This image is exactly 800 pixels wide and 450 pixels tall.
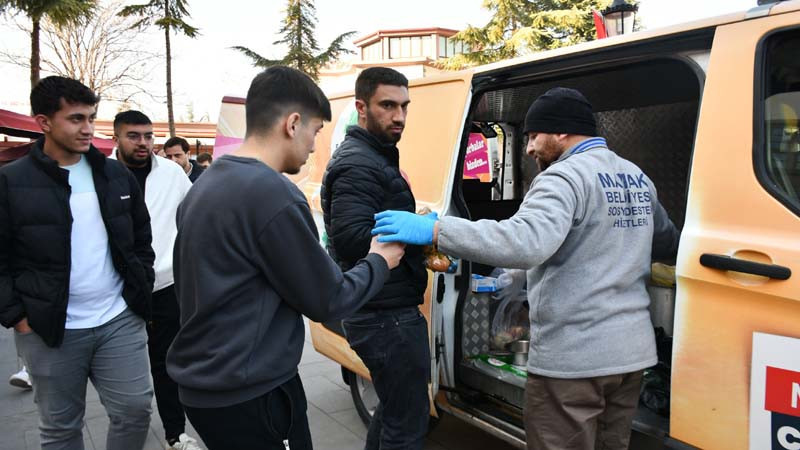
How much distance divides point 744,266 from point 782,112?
1.85 ft

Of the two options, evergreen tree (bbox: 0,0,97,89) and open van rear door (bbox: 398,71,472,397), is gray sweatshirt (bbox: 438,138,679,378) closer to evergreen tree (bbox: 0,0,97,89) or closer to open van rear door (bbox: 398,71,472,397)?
open van rear door (bbox: 398,71,472,397)

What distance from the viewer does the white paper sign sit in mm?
1745

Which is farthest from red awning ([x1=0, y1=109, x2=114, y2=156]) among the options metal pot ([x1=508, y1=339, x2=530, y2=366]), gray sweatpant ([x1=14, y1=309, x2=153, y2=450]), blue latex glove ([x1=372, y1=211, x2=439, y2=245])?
blue latex glove ([x1=372, y1=211, x2=439, y2=245])

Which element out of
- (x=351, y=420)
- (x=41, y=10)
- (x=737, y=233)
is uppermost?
(x=41, y=10)

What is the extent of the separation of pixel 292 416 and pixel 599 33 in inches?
107

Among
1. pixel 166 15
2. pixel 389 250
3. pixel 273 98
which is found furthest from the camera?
pixel 166 15

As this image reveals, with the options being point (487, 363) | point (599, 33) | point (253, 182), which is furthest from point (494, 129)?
point (253, 182)

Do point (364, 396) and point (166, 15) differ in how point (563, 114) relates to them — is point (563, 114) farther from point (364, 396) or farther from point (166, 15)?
point (166, 15)

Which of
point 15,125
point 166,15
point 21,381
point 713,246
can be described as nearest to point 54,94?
point 713,246

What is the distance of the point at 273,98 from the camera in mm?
1635

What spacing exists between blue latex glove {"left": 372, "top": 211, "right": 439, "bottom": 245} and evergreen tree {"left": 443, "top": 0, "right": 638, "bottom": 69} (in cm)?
1926

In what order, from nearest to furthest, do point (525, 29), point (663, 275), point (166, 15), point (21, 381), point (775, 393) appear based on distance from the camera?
1. point (775, 393)
2. point (663, 275)
3. point (21, 381)
4. point (166, 15)
5. point (525, 29)

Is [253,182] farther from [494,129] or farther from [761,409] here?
[494,129]

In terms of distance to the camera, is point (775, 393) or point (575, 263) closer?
point (775, 393)
